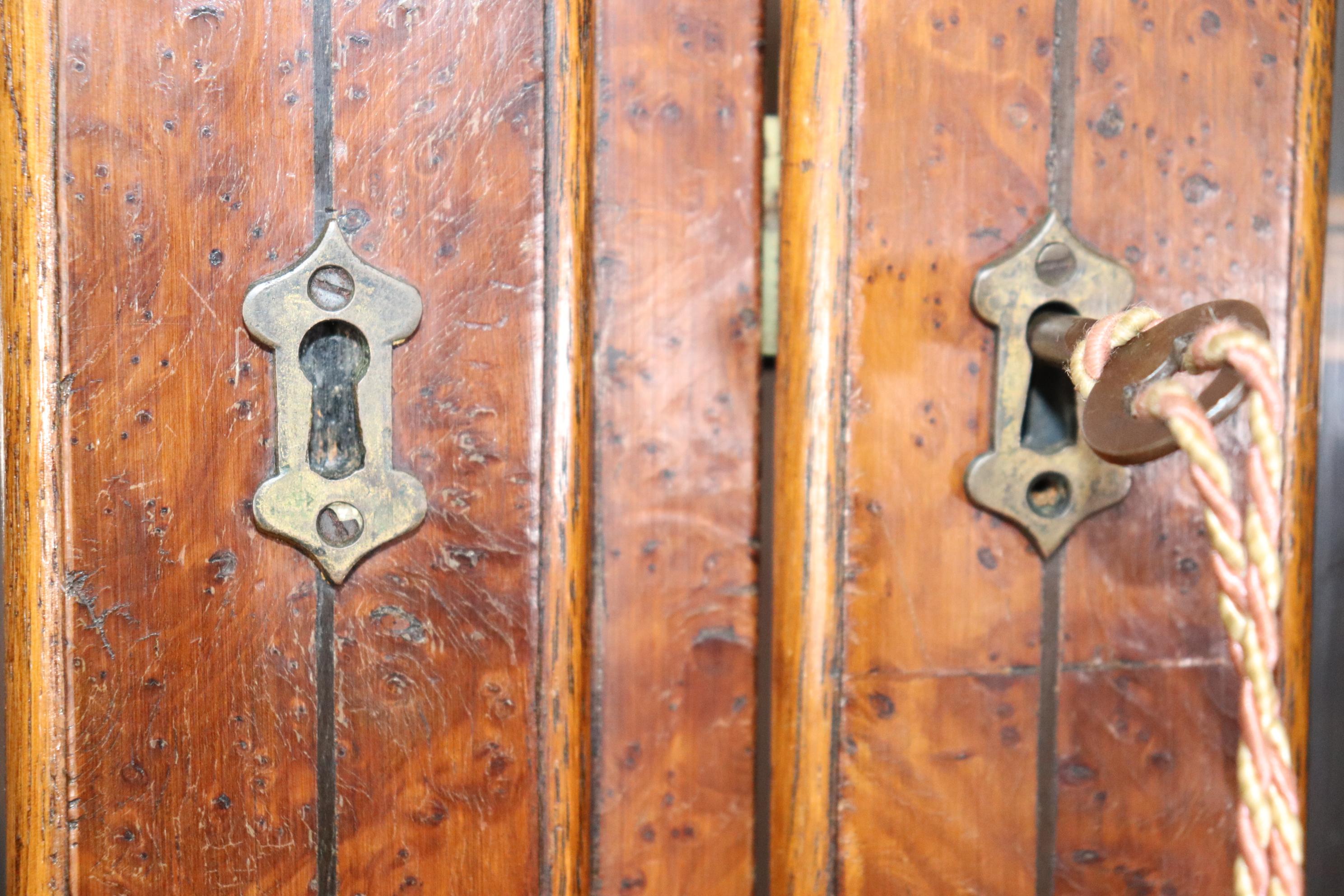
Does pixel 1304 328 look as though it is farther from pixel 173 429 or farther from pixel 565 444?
pixel 173 429

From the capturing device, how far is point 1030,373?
15.9 inches

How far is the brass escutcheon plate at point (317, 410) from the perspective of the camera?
381 mm

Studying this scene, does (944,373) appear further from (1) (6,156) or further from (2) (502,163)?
(1) (6,156)

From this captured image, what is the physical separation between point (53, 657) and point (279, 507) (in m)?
0.12

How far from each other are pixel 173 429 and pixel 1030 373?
41 centimetres

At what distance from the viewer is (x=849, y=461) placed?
407mm

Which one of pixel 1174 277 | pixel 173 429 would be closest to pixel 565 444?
pixel 173 429

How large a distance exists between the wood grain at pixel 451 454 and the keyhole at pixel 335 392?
2 centimetres

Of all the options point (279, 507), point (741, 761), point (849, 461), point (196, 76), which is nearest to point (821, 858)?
point (741, 761)

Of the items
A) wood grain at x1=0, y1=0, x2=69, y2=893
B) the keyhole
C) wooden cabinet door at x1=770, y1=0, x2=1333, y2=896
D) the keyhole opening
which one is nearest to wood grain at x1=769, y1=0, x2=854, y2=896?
wooden cabinet door at x1=770, y1=0, x2=1333, y2=896

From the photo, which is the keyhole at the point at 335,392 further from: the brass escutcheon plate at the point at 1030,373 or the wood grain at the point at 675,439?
the brass escutcheon plate at the point at 1030,373

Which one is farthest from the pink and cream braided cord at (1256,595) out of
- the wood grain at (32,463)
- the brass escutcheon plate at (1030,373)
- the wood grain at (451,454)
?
the wood grain at (32,463)

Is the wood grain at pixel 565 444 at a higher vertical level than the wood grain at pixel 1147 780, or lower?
higher

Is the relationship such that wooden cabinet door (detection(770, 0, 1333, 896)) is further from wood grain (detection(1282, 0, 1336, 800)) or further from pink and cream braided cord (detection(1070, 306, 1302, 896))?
pink and cream braided cord (detection(1070, 306, 1302, 896))
